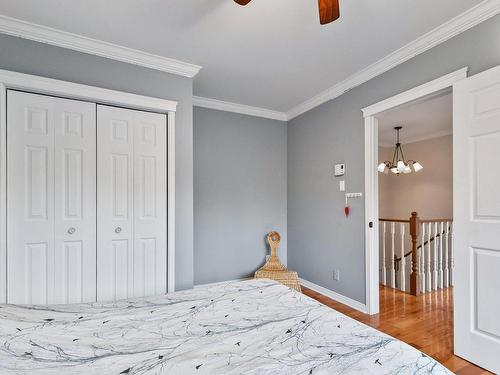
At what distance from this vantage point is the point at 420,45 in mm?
2229

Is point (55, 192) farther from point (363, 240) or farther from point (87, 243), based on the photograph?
point (363, 240)

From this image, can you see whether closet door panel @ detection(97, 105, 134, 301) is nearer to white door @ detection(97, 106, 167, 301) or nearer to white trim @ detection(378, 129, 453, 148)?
white door @ detection(97, 106, 167, 301)

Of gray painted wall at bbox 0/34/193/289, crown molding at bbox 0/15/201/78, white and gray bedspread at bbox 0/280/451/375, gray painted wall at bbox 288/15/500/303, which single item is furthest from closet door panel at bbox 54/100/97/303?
gray painted wall at bbox 288/15/500/303

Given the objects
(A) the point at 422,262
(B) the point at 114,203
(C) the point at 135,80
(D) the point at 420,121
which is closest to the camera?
(B) the point at 114,203

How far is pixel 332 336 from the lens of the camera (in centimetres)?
107

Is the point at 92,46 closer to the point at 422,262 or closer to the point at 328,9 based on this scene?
A: the point at 328,9

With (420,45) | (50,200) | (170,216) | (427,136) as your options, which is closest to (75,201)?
(50,200)

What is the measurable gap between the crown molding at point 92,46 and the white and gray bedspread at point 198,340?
6.60ft

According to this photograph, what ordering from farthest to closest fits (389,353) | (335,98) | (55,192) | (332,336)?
(335,98) < (55,192) < (332,336) < (389,353)

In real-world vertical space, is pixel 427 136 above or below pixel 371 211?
above

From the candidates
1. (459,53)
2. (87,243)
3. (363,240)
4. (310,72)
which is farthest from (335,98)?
(87,243)

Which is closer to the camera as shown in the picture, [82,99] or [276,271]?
[82,99]

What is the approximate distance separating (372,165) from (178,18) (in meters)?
2.25

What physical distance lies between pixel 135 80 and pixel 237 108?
1524 millimetres
